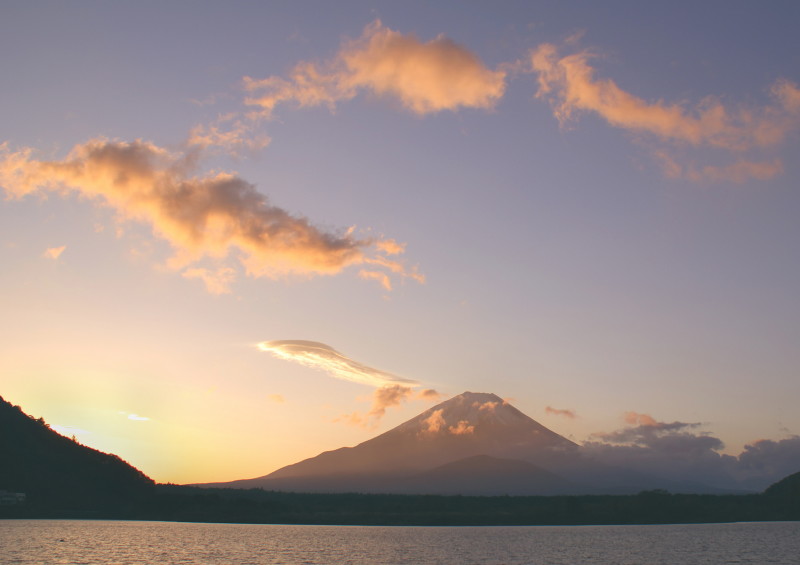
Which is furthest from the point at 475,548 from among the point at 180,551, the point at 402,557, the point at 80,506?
the point at 80,506

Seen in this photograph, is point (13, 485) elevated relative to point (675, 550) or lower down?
elevated

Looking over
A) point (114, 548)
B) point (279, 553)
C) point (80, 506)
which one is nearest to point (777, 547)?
point (279, 553)

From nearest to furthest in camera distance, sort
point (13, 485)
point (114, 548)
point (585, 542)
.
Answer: point (114, 548) < point (585, 542) < point (13, 485)

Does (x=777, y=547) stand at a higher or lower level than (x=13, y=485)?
lower

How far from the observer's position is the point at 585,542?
467ft

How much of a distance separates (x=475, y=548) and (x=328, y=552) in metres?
29.1

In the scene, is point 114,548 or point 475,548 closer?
point 114,548

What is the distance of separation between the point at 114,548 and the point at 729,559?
94.4 meters

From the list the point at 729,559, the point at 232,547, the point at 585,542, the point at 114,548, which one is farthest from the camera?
the point at 585,542

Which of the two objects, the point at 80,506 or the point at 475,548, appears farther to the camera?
the point at 80,506

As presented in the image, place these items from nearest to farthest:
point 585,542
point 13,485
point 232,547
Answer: point 232,547 < point 585,542 < point 13,485

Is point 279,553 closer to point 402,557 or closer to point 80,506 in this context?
point 402,557

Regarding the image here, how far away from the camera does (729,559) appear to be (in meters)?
101

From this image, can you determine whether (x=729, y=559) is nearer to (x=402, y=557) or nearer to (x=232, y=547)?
(x=402, y=557)
